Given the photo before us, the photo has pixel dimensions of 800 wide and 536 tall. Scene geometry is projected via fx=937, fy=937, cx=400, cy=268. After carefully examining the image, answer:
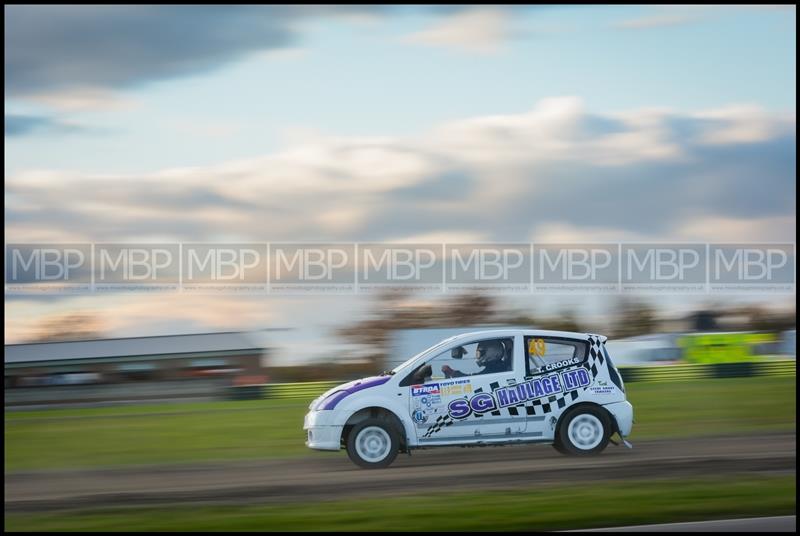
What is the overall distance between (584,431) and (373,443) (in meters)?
2.59

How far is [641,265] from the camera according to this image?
24328 millimetres

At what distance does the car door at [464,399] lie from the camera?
11227 millimetres

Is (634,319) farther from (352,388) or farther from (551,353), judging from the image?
(352,388)

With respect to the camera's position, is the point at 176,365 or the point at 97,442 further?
the point at 176,365

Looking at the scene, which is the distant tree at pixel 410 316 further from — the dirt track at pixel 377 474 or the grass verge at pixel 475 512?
the grass verge at pixel 475 512

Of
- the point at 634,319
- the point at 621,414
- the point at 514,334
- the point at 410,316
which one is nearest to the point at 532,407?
the point at 514,334

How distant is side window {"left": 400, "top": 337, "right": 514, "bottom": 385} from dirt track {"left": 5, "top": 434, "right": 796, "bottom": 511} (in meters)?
1.12

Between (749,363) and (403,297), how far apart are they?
1088cm

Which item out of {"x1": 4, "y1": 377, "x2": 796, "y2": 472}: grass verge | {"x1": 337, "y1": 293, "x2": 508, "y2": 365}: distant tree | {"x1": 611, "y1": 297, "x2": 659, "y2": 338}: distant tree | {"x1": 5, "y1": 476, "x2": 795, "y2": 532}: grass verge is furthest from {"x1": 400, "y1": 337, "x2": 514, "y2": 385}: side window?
{"x1": 611, "y1": 297, "x2": 659, "y2": 338}: distant tree

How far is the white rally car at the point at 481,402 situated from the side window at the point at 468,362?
12 millimetres

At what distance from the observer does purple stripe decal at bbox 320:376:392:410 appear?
36.6 ft

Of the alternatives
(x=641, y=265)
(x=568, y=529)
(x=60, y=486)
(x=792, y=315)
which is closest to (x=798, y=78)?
(x=568, y=529)

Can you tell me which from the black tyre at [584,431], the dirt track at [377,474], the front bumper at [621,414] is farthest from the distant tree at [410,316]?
the front bumper at [621,414]

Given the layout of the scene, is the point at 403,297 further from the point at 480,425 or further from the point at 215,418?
the point at 480,425
